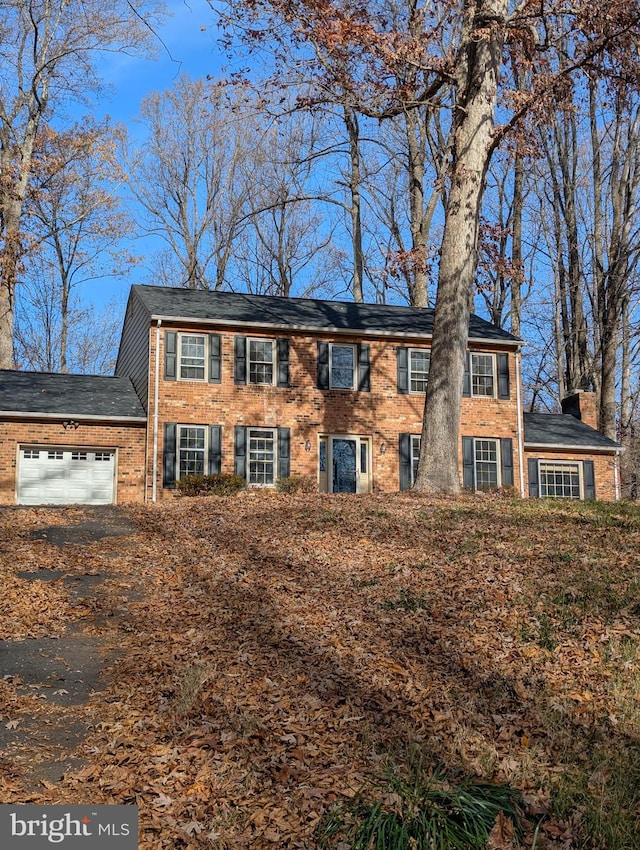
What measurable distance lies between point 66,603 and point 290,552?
7.92ft

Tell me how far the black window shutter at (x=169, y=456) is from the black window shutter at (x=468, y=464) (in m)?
6.98

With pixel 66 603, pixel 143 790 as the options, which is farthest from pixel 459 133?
pixel 143 790

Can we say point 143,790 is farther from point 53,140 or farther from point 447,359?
point 53,140

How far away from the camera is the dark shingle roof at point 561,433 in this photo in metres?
22.1

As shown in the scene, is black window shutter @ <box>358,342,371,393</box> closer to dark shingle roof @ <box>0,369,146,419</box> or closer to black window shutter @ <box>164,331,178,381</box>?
black window shutter @ <box>164,331,178,381</box>

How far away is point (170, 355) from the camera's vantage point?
1927cm

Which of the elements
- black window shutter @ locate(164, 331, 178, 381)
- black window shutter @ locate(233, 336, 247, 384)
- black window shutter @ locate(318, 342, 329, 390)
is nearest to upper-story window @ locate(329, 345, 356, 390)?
black window shutter @ locate(318, 342, 329, 390)

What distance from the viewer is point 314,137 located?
29.5 m

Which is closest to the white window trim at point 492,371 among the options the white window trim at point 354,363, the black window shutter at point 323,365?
the white window trim at point 354,363

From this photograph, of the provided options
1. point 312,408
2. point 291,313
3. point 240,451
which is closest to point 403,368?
point 312,408

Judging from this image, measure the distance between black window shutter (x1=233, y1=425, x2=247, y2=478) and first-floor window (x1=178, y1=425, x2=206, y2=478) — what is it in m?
0.73

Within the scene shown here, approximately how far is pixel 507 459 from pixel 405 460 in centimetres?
278

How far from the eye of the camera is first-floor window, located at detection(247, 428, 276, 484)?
1933cm

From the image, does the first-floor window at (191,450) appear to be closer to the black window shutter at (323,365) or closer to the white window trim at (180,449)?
the white window trim at (180,449)
